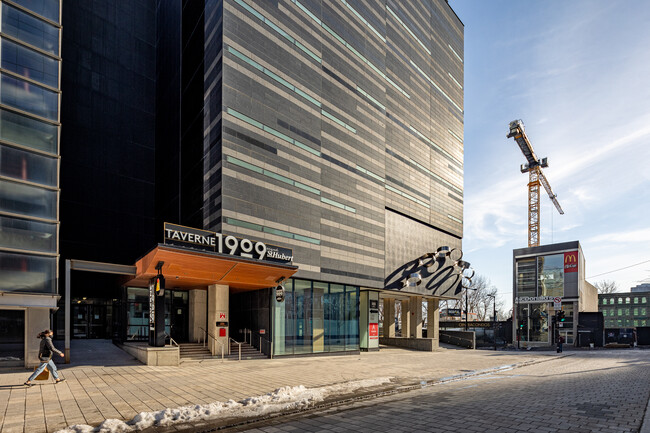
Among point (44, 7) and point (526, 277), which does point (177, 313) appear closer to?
point (44, 7)

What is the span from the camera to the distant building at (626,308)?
Answer: 120 meters

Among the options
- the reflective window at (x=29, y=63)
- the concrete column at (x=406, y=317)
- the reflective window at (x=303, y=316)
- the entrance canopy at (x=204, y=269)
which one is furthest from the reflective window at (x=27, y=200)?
the concrete column at (x=406, y=317)

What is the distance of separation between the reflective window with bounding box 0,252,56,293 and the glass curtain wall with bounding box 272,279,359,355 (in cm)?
1296

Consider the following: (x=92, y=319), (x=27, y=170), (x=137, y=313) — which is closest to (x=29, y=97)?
(x=27, y=170)

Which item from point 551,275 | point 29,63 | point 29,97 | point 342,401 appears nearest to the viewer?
point 342,401

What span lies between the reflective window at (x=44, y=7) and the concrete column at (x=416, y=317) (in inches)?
1693

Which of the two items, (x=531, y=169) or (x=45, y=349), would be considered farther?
(x=531, y=169)

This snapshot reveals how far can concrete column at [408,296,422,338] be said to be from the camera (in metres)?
49.4

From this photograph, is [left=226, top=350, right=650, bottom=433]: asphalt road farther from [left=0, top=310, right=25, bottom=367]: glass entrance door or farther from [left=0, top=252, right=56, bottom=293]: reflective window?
[left=0, top=252, right=56, bottom=293]: reflective window

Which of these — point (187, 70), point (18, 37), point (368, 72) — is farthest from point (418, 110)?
point (18, 37)

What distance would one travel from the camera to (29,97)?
1948cm

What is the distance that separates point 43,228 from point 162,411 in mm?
13765

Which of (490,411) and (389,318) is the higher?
(490,411)

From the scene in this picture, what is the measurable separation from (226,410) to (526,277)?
67655mm
